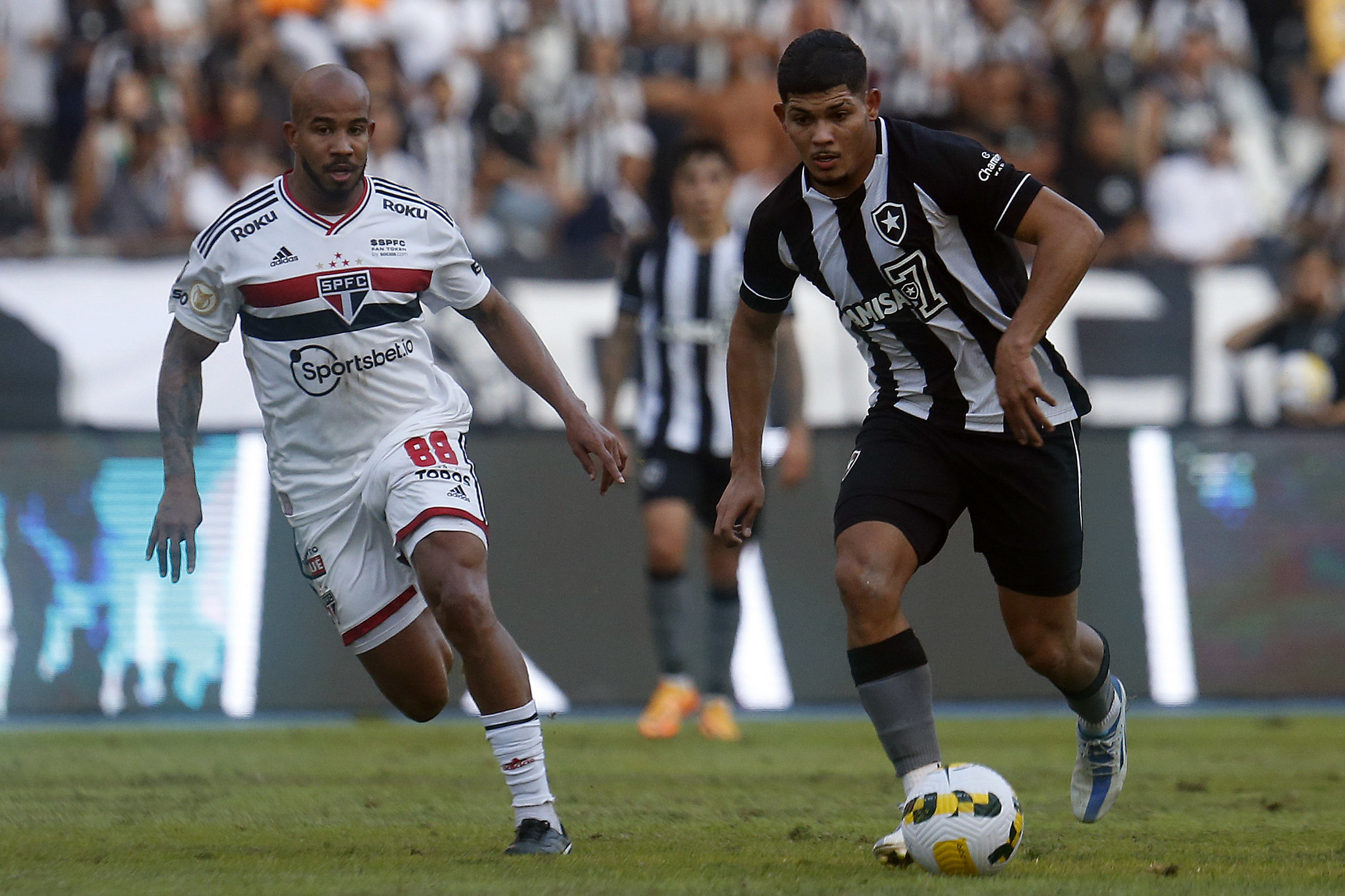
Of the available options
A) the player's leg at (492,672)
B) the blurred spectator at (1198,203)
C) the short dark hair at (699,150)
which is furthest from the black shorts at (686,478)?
the blurred spectator at (1198,203)

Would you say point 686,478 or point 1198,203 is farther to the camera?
point 1198,203

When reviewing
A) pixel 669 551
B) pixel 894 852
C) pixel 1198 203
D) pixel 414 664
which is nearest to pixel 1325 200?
pixel 1198 203

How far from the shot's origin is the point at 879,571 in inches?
180

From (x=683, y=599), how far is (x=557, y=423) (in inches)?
71.8

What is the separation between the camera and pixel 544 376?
17.3 ft

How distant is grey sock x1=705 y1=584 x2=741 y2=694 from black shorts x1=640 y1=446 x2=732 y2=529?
37cm

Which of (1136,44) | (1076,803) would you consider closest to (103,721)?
(1076,803)

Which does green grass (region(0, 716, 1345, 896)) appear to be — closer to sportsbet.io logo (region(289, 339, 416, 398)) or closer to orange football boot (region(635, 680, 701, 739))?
orange football boot (region(635, 680, 701, 739))

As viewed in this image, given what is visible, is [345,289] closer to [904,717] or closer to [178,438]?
[178,438]

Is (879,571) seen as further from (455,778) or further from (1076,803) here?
(455,778)

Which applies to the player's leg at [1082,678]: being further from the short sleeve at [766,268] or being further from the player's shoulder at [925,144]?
the player's shoulder at [925,144]

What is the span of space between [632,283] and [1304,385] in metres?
4.43

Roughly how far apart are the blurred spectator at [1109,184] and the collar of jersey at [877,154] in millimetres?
8296

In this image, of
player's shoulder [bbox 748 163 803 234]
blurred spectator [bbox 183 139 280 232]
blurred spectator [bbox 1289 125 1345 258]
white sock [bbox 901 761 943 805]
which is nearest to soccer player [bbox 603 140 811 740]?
player's shoulder [bbox 748 163 803 234]
